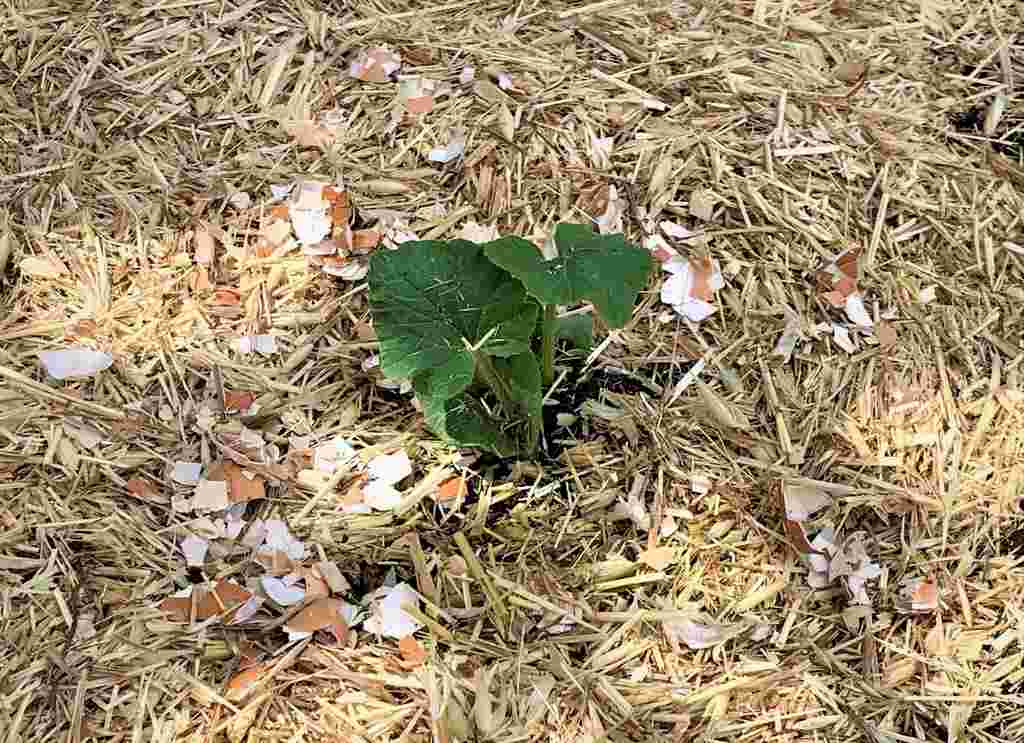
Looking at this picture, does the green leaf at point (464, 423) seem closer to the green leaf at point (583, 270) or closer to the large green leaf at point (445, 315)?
the large green leaf at point (445, 315)

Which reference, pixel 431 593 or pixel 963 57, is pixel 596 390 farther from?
pixel 963 57

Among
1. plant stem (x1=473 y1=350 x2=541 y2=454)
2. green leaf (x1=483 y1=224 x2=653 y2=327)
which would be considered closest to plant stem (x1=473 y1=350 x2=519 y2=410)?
plant stem (x1=473 y1=350 x2=541 y2=454)

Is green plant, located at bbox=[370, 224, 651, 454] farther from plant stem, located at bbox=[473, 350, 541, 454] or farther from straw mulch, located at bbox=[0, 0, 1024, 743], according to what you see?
straw mulch, located at bbox=[0, 0, 1024, 743]

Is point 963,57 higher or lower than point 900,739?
higher

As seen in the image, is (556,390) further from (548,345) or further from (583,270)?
(583,270)

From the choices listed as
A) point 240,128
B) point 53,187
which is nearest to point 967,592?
point 240,128

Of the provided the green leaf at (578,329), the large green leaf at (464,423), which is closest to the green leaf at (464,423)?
the large green leaf at (464,423)

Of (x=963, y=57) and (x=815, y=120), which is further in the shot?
(x=963, y=57)

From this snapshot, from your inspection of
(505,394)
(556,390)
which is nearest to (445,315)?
(505,394)

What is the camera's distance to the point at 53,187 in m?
1.54

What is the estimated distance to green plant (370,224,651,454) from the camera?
1.08 m

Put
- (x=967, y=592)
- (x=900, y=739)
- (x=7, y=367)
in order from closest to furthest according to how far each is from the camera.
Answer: (x=900, y=739) < (x=967, y=592) < (x=7, y=367)

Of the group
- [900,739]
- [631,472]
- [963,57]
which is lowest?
[900,739]

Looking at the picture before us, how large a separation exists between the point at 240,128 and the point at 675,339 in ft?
2.47
